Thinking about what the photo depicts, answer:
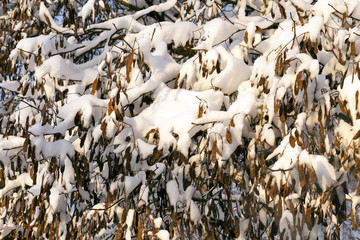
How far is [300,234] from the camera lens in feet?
9.17

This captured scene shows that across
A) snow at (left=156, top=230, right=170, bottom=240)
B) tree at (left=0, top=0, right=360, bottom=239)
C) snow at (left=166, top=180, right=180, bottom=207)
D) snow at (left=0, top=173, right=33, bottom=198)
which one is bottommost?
snow at (left=0, top=173, right=33, bottom=198)

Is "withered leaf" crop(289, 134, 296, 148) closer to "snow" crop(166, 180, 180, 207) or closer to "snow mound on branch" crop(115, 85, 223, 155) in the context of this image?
"snow mound on branch" crop(115, 85, 223, 155)

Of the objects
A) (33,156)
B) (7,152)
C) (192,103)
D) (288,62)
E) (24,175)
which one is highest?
(288,62)

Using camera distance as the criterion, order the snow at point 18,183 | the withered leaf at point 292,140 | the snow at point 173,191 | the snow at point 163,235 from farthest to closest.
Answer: the snow at point 18,183, the snow at point 173,191, the snow at point 163,235, the withered leaf at point 292,140

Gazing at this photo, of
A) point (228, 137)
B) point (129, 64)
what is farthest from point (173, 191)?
point (129, 64)

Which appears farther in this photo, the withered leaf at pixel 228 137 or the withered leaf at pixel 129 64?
the withered leaf at pixel 129 64

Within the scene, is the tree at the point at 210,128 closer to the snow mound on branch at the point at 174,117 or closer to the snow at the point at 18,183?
the snow mound on branch at the point at 174,117

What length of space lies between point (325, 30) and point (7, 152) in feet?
7.47

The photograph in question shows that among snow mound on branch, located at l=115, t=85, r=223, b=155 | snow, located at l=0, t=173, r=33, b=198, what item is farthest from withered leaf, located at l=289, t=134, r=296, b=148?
snow, located at l=0, t=173, r=33, b=198

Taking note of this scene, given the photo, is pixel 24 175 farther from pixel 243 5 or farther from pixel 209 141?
pixel 243 5

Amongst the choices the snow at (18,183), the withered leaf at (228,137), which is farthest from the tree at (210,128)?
the snow at (18,183)

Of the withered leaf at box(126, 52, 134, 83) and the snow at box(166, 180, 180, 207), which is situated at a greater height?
the withered leaf at box(126, 52, 134, 83)

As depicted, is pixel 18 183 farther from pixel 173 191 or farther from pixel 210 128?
pixel 210 128

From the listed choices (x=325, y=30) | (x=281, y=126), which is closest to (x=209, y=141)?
(x=281, y=126)
